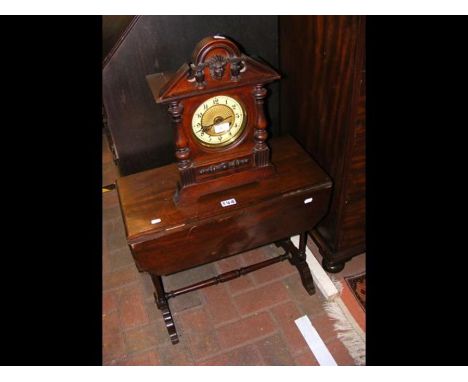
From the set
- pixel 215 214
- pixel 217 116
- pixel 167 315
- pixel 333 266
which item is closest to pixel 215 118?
pixel 217 116

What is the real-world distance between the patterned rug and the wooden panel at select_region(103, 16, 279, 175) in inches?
60.4

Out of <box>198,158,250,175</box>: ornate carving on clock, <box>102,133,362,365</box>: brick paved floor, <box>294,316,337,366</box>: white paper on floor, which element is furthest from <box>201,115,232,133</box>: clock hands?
<box>294,316,337,366</box>: white paper on floor

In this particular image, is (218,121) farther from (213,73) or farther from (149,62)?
(149,62)

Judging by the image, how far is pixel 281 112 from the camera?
2.72 metres

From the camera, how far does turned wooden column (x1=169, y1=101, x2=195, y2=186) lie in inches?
70.7

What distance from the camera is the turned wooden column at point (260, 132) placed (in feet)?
6.25

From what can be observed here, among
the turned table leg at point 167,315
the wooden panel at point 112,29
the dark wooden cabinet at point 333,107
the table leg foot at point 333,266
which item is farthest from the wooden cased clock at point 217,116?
the table leg foot at point 333,266

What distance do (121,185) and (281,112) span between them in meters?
1.19

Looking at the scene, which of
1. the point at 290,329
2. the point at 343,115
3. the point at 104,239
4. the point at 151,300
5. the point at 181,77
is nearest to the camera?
the point at 181,77

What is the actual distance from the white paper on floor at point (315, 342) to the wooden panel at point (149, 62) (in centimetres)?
142

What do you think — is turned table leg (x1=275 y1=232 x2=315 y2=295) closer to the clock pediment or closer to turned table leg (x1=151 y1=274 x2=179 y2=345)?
turned table leg (x1=151 y1=274 x2=179 y2=345)

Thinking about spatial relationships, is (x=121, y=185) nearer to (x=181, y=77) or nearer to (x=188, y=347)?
(x=181, y=77)

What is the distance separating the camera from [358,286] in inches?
107

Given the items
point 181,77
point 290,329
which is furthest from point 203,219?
point 290,329
